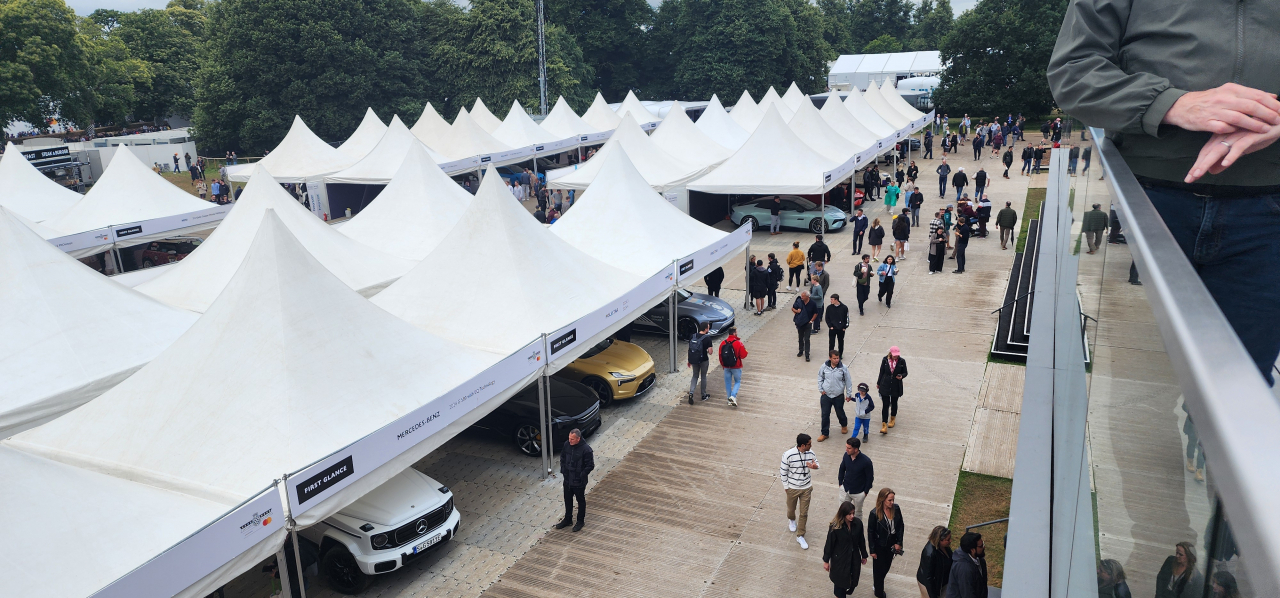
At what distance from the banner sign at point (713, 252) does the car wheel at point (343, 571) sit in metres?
8.24

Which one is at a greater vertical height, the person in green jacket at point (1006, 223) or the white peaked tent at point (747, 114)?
the white peaked tent at point (747, 114)

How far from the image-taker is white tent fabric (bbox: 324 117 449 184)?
29.4m

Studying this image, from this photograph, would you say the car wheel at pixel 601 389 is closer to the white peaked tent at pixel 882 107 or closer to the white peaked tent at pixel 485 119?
the white peaked tent at pixel 485 119

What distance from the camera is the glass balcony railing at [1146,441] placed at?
673mm

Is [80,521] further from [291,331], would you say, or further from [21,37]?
[21,37]

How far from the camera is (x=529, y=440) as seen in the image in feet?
43.3

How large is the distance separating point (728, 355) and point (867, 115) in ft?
88.0

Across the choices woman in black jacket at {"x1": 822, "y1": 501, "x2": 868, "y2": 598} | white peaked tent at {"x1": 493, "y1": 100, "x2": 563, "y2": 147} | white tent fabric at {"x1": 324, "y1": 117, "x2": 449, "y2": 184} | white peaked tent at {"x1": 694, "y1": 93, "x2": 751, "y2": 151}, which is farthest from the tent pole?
white peaked tent at {"x1": 493, "y1": 100, "x2": 563, "y2": 147}

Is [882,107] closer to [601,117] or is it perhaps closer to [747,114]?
[747,114]

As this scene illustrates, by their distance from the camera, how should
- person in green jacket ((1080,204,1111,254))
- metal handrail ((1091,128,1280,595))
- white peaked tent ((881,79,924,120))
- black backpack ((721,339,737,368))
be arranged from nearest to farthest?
metal handrail ((1091,128,1280,595)) → person in green jacket ((1080,204,1111,254)) → black backpack ((721,339,737,368)) → white peaked tent ((881,79,924,120))

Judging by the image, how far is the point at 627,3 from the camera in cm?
6994

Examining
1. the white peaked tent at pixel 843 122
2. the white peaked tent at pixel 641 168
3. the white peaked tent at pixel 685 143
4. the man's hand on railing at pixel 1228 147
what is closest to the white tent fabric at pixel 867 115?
the white peaked tent at pixel 843 122

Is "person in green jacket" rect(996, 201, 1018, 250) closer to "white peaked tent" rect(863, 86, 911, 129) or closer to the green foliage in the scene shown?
"white peaked tent" rect(863, 86, 911, 129)

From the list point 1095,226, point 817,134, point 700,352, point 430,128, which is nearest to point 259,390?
point 700,352
